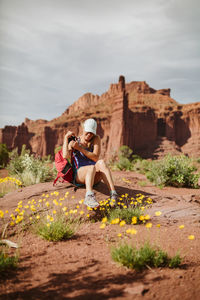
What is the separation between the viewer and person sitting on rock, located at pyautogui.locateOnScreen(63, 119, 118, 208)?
158 inches

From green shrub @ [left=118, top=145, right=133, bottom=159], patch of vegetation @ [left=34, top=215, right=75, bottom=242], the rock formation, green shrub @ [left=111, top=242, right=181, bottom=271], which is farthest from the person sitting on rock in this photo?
the rock formation

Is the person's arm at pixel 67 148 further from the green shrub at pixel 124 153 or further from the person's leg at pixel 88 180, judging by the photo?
the green shrub at pixel 124 153

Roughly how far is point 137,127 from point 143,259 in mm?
54329

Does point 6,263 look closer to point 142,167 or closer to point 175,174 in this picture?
point 175,174

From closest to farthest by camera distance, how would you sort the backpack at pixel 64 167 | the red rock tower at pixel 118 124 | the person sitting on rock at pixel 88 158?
1. the person sitting on rock at pixel 88 158
2. the backpack at pixel 64 167
3. the red rock tower at pixel 118 124

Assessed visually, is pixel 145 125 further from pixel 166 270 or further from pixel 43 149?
pixel 166 270

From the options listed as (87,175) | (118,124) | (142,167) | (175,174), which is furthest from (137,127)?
(87,175)

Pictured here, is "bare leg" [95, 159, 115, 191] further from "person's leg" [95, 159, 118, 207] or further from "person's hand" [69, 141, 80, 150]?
"person's hand" [69, 141, 80, 150]

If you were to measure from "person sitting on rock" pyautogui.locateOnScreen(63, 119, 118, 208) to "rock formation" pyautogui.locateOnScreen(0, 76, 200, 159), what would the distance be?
127 ft

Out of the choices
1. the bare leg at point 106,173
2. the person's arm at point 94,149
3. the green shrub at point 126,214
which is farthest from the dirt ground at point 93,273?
the person's arm at point 94,149

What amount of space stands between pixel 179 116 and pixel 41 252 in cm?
6730

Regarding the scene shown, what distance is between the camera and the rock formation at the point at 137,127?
4962 centimetres

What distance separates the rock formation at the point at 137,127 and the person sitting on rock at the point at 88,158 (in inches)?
1524

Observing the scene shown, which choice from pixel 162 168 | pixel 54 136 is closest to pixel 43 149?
pixel 54 136
